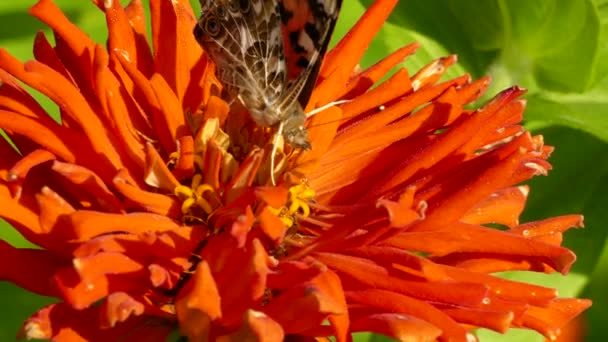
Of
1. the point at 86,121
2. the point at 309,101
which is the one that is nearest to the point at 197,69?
the point at 309,101

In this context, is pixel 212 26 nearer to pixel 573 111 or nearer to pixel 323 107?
pixel 323 107

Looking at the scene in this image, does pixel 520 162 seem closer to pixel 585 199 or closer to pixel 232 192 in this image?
pixel 232 192

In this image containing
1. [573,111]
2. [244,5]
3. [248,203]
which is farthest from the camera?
[573,111]

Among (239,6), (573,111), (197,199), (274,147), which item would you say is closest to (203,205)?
(197,199)

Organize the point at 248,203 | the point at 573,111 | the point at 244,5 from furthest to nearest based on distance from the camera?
1. the point at 573,111
2. the point at 244,5
3. the point at 248,203

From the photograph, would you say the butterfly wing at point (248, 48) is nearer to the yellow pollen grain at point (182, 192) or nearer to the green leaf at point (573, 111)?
the yellow pollen grain at point (182, 192)

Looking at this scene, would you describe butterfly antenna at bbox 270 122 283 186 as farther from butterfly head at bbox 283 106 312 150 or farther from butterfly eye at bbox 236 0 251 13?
butterfly eye at bbox 236 0 251 13

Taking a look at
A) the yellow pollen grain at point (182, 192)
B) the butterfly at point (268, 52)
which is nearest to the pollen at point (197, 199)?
the yellow pollen grain at point (182, 192)
